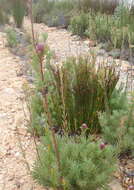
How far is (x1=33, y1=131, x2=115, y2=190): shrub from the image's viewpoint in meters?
2.10

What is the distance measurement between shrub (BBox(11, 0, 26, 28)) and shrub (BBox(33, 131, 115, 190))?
17.5 ft

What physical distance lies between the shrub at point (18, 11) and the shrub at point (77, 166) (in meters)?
5.32

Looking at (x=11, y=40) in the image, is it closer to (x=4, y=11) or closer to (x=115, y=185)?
(x=4, y=11)

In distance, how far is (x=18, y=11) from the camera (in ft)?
24.2

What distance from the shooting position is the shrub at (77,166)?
82.8 inches

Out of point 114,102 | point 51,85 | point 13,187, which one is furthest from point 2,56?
point 13,187

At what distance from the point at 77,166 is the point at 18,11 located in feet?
18.8

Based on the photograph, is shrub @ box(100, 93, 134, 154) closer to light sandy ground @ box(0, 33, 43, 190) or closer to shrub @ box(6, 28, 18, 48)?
light sandy ground @ box(0, 33, 43, 190)

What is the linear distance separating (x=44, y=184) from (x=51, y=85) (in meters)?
1.02

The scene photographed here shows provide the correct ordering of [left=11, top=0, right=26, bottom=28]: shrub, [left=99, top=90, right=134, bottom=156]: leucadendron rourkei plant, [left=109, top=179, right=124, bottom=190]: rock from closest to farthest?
[left=109, top=179, right=124, bottom=190]: rock → [left=99, top=90, right=134, bottom=156]: leucadendron rourkei plant → [left=11, top=0, right=26, bottom=28]: shrub

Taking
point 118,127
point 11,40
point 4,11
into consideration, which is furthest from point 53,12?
point 118,127

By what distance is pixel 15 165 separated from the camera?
2605 mm

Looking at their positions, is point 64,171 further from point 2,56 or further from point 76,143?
point 2,56

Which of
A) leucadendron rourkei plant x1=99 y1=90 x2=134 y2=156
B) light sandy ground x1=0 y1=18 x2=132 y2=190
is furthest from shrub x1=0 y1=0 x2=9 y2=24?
leucadendron rourkei plant x1=99 y1=90 x2=134 y2=156
